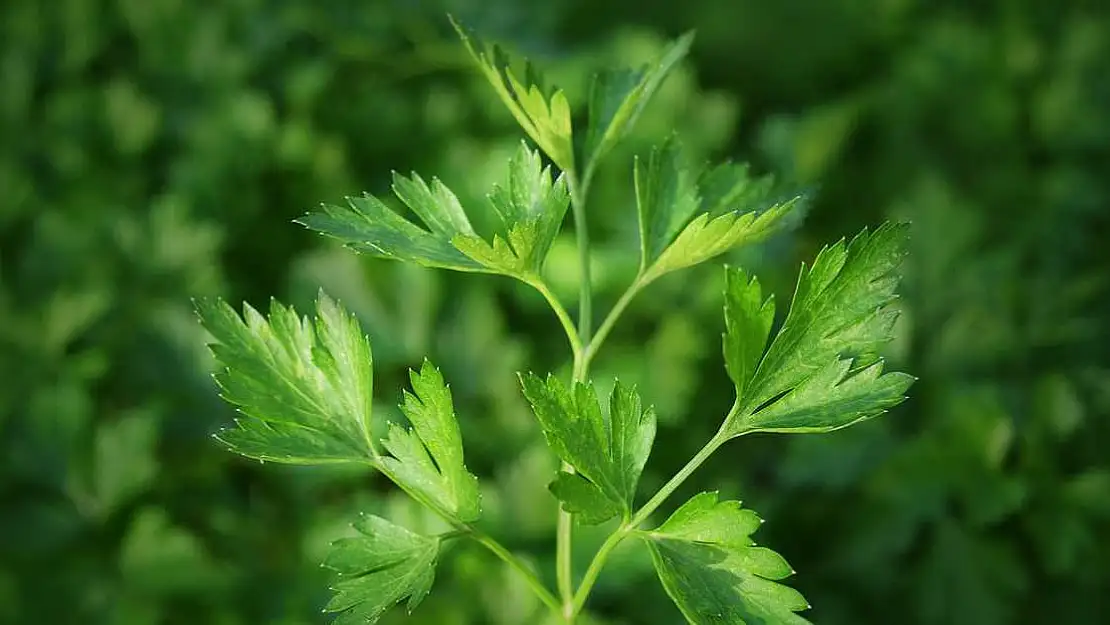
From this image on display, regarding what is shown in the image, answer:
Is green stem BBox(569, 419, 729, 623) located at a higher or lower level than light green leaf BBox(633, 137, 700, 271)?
lower

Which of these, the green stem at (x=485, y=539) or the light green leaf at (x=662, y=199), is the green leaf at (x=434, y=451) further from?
the light green leaf at (x=662, y=199)

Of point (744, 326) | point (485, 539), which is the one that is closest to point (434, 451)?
point (485, 539)

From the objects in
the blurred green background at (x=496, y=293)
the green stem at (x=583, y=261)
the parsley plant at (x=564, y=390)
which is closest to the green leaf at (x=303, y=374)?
the parsley plant at (x=564, y=390)

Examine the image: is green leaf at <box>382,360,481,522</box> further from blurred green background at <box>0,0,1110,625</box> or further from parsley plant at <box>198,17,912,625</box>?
blurred green background at <box>0,0,1110,625</box>

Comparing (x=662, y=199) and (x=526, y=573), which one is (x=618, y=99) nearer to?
(x=662, y=199)

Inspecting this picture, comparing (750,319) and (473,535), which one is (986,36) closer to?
(750,319)

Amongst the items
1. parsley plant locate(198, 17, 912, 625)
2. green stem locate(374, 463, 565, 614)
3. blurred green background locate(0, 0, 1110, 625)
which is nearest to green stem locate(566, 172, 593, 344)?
parsley plant locate(198, 17, 912, 625)

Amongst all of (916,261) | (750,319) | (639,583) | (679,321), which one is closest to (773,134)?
(916,261)

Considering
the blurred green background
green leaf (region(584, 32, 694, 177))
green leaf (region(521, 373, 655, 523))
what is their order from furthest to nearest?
the blurred green background
green leaf (region(584, 32, 694, 177))
green leaf (region(521, 373, 655, 523))
